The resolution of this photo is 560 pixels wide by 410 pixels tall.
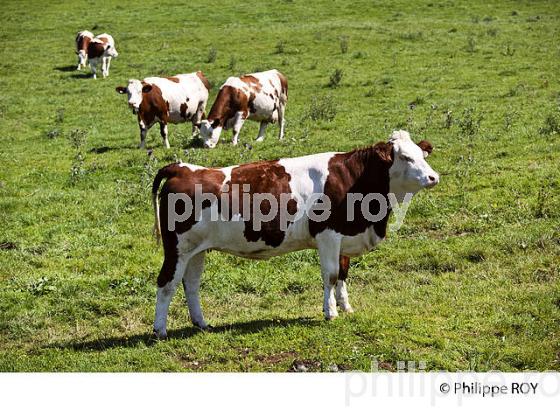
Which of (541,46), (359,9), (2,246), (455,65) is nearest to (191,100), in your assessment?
(2,246)

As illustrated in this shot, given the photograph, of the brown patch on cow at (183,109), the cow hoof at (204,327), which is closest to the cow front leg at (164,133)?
the brown patch on cow at (183,109)

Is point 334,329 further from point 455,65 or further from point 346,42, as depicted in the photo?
point 346,42

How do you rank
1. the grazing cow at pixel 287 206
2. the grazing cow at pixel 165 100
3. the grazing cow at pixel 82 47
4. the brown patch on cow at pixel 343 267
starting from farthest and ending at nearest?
the grazing cow at pixel 82 47 < the grazing cow at pixel 165 100 < the brown patch on cow at pixel 343 267 < the grazing cow at pixel 287 206

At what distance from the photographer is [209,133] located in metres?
19.8

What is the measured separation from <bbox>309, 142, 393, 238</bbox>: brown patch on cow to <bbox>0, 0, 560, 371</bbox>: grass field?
3.62 feet

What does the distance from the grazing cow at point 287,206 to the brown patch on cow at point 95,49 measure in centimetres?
2522

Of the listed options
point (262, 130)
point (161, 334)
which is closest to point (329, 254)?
point (161, 334)

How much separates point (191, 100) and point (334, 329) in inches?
586

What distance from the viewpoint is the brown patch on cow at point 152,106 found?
21250mm

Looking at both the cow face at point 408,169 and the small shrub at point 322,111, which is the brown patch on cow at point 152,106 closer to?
the small shrub at point 322,111

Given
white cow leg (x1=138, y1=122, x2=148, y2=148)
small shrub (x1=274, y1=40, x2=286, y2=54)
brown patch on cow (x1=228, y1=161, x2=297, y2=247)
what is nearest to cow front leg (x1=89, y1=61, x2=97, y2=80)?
small shrub (x1=274, y1=40, x2=286, y2=54)

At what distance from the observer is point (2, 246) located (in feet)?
45.0

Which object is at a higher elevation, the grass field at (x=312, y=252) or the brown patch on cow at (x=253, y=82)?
the brown patch on cow at (x=253, y=82)

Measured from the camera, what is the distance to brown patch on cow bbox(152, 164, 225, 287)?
8930 mm
